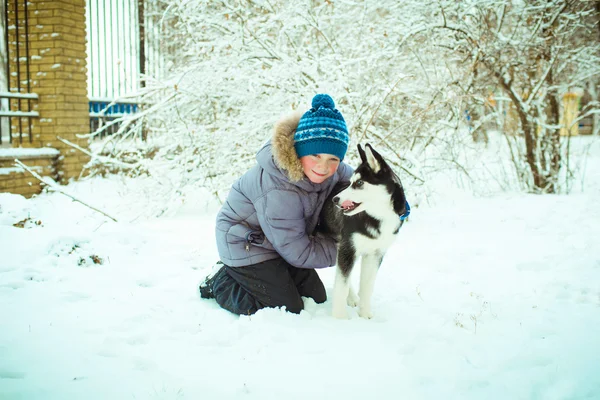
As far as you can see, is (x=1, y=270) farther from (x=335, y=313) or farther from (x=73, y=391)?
(x=335, y=313)

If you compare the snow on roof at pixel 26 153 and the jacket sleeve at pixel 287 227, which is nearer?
the jacket sleeve at pixel 287 227

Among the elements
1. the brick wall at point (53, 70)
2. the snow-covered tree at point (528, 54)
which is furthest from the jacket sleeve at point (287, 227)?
the brick wall at point (53, 70)

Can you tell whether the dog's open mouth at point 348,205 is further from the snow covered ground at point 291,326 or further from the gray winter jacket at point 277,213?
the snow covered ground at point 291,326

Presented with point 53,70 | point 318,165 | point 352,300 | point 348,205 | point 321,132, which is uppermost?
point 53,70

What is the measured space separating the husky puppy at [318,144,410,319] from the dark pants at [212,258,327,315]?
1.12 feet

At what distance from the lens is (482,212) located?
19.3 feet

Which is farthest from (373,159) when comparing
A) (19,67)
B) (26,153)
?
(19,67)

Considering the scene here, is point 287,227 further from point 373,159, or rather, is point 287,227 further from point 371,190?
point 373,159

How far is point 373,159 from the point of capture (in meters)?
2.62

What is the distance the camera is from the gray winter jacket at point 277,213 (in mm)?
2738

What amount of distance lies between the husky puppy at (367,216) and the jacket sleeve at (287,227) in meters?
0.21

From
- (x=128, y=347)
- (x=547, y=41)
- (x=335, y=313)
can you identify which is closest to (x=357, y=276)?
(x=335, y=313)

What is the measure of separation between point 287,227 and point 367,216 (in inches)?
21.0

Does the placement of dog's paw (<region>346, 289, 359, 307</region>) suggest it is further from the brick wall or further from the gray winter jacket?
the brick wall
